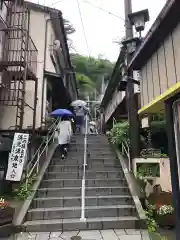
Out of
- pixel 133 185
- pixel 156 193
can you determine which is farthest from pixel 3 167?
pixel 156 193

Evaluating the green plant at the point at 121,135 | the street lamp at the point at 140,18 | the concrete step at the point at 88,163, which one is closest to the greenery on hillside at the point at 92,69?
the green plant at the point at 121,135

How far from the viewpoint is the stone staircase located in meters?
6.32

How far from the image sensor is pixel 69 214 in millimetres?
6820

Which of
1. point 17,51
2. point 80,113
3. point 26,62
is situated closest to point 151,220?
point 26,62

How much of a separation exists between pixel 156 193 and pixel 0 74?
8.42 metres

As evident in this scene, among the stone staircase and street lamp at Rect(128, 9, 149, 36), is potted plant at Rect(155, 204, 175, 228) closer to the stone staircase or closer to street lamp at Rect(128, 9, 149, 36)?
the stone staircase

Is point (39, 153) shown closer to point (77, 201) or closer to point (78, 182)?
point (78, 182)

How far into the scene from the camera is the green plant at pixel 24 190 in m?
7.53

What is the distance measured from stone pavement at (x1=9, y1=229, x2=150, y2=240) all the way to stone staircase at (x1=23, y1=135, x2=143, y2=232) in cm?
21

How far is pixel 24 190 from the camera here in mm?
7730

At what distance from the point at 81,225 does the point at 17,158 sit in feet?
11.6

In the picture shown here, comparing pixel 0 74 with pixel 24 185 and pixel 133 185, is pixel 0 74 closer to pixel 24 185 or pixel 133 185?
pixel 24 185

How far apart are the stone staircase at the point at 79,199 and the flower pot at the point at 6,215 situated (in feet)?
1.48

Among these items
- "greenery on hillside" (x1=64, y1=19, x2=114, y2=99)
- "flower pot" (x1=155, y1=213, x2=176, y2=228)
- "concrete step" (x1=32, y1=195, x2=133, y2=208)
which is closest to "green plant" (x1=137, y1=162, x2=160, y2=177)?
"concrete step" (x1=32, y1=195, x2=133, y2=208)
